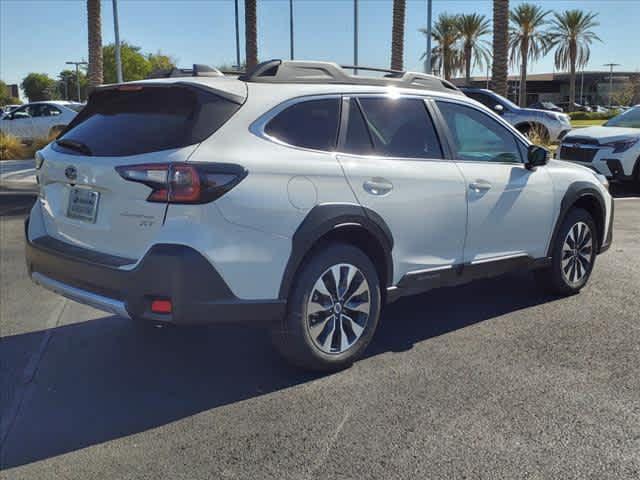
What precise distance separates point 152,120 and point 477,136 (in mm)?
2575

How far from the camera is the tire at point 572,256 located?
19.3 feet

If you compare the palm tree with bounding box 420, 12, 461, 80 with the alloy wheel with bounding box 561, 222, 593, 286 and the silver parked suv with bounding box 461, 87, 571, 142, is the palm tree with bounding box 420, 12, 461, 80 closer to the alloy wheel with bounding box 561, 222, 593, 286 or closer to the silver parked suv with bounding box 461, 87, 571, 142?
the silver parked suv with bounding box 461, 87, 571, 142

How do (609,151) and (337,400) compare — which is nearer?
(337,400)

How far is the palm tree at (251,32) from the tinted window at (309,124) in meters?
21.5

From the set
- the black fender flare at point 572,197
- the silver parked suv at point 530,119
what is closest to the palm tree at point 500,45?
the silver parked suv at point 530,119

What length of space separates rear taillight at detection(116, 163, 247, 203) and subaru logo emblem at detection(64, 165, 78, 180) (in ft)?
1.76

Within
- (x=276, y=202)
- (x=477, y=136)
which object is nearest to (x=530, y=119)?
(x=477, y=136)

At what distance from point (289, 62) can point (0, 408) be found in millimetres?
2676

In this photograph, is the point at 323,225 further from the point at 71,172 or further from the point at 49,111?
the point at 49,111

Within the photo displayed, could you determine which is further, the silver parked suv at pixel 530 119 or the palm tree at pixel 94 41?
the palm tree at pixel 94 41

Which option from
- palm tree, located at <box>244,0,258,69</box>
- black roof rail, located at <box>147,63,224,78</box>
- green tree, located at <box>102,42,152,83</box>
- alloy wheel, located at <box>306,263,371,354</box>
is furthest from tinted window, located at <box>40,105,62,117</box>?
green tree, located at <box>102,42,152,83</box>

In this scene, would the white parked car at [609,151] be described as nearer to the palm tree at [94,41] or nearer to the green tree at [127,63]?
the palm tree at [94,41]

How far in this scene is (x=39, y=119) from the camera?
23.2m

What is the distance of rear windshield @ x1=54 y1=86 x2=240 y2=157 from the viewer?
378 cm
